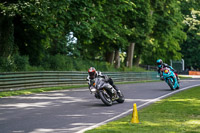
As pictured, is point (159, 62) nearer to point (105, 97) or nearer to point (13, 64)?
point (105, 97)

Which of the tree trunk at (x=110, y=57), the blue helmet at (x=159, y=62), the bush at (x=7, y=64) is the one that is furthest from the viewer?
the tree trunk at (x=110, y=57)

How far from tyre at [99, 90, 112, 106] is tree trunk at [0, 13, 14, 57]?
13.3 meters

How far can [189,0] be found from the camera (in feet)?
217

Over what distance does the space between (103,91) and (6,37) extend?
13.9 m

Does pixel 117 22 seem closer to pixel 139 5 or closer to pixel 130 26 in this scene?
pixel 139 5

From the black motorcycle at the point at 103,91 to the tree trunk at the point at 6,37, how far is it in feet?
42.8

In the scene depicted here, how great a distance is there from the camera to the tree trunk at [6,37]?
25172 millimetres

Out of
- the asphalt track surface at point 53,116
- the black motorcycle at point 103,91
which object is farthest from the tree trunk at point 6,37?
the black motorcycle at point 103,91

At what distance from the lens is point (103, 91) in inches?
528

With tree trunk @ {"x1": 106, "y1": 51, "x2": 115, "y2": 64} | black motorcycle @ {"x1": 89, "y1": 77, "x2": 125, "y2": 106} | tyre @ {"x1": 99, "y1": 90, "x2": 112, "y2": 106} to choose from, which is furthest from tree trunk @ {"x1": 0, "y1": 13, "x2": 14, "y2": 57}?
tree trunk @ {"x1": 106, "y1": 51, "x2": 115, "y2": 64}

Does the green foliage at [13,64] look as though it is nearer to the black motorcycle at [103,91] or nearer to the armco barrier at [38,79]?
the armco barrier at [38,79]

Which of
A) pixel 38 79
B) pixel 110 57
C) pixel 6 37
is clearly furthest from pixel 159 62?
pixel 110 57

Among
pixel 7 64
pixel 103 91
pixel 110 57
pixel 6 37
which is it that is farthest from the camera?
pixel 110 57

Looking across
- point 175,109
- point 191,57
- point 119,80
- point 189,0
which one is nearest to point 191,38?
point 191,57
